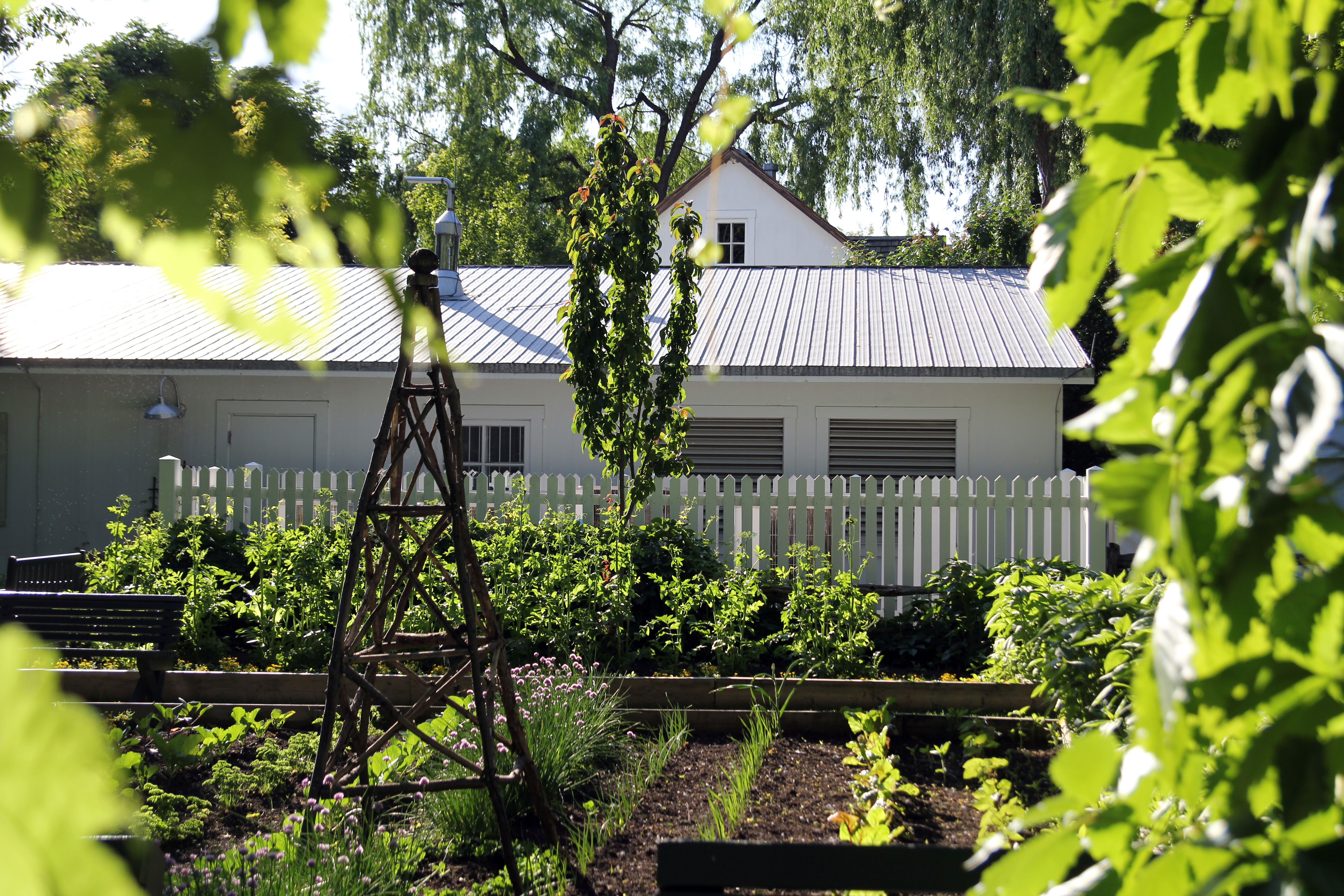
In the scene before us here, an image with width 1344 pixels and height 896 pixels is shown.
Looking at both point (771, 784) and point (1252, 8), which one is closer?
point (1252, 8)

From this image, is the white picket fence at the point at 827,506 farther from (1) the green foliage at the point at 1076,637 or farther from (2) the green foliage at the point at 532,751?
(2) the green foliage at the point at 532,751

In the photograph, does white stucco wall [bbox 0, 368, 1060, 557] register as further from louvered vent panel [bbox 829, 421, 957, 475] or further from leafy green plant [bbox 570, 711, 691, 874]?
leafy green plant [bbox 570, 711, 691, 874]

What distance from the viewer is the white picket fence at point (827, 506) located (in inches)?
323

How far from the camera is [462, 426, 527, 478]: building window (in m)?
10.9

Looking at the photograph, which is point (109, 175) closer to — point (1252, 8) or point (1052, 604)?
point (1252, 8)

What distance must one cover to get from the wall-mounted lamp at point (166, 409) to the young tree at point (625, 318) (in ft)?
18.2

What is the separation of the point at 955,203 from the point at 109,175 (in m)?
20.5

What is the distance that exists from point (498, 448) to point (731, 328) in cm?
316

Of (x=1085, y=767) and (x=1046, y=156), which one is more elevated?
(x=1046, y=156)

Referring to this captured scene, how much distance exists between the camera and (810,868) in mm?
1552

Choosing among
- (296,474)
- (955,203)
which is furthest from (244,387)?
(955,203)

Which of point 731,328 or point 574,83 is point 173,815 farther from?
point 574,83

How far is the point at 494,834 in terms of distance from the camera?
3.64 meters

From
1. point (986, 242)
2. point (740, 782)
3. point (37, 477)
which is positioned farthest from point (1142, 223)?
point (986, 242)
